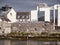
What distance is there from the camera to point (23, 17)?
691 inches

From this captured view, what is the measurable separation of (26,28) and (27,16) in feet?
6.14

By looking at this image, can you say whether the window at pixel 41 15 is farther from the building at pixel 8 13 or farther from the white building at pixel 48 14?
the building at pixel 8 13

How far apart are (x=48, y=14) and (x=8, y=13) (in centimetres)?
292

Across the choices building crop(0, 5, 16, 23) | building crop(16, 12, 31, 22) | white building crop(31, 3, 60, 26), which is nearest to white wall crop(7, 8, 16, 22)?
building crop(0, 5, 16, 23)

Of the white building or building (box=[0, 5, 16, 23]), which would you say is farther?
building (box=[0, 5, 16, 23])

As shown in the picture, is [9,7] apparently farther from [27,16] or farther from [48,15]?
[48,15]

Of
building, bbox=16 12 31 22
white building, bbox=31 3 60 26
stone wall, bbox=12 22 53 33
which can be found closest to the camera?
stone wall, bbox=12 22 53 33

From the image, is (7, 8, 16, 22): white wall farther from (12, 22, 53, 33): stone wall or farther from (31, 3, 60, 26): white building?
(31, 3, 60, 26): white building

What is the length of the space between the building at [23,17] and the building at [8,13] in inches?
13.0

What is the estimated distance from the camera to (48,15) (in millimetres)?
16344

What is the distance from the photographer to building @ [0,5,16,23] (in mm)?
16875

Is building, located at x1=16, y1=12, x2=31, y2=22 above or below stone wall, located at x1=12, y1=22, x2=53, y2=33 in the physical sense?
above

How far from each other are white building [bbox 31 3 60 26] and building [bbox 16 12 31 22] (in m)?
0.45

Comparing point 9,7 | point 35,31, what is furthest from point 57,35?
point 9,7
